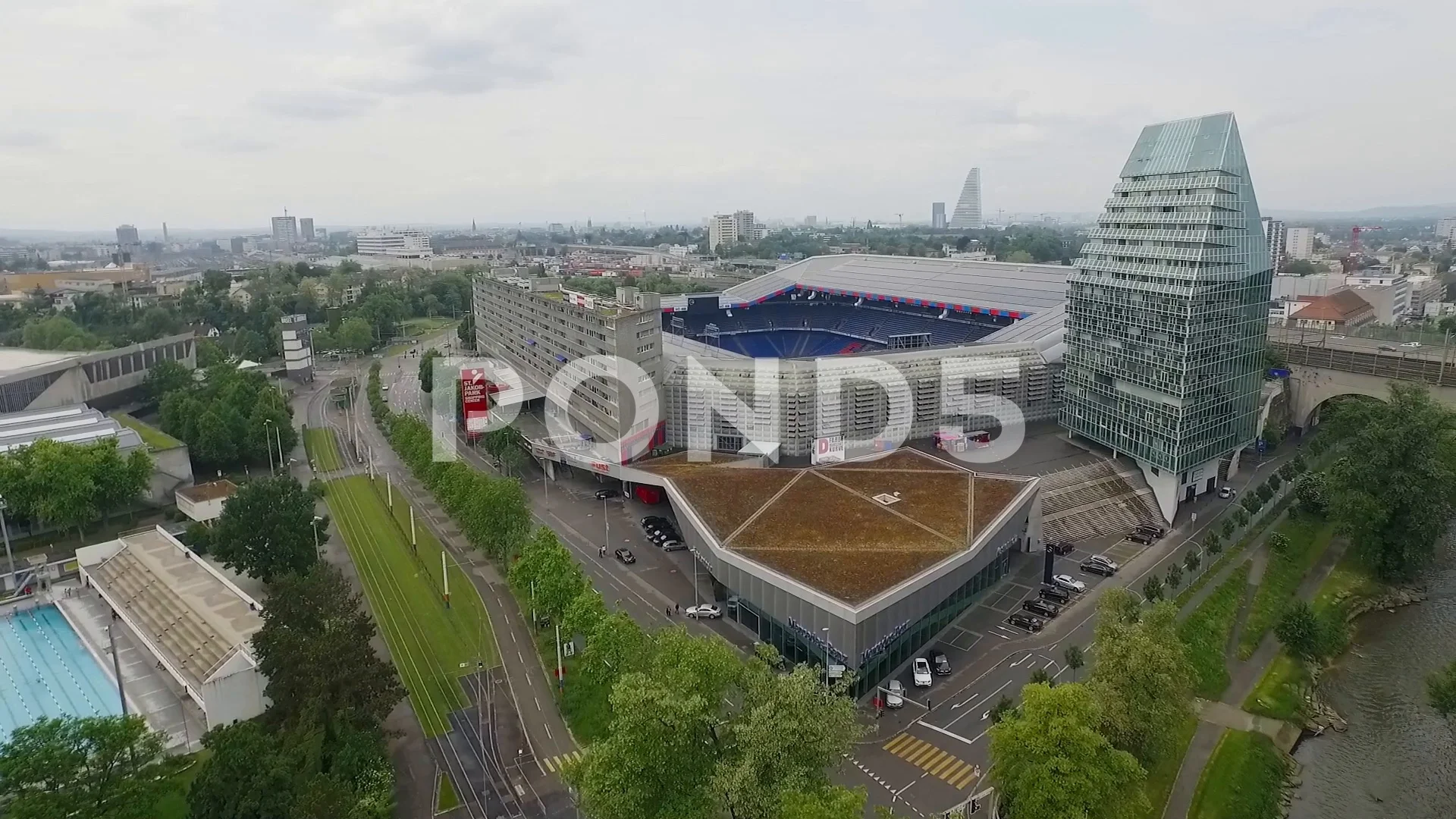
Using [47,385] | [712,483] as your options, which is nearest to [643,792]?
[712,483]

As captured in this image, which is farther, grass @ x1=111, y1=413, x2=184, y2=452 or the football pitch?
grass @ x1=111, y1=413, x2=184, y2=452

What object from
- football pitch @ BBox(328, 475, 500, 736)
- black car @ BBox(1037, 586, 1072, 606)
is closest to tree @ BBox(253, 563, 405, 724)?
football pitch @ BBox(328, 475, 500, 736)

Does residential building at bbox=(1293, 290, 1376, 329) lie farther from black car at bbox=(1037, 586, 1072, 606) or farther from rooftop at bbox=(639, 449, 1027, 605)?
rooftop at bbox=(639, 449, 1027, 605)

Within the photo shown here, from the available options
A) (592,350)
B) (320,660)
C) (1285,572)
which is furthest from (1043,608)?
(592,350)

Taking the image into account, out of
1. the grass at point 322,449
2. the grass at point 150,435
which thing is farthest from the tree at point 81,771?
the grass at point 322,449

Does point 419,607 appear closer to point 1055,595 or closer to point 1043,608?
point 1043,608

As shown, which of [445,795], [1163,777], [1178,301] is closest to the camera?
[445,795]

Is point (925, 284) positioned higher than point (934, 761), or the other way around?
point (925, 284)
